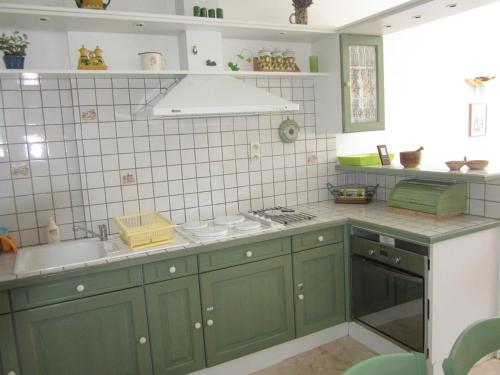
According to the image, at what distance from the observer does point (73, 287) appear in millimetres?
1956

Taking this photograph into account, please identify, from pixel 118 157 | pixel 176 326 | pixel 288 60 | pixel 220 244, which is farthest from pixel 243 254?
pixel 288 60

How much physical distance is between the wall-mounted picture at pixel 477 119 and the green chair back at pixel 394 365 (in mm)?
3438

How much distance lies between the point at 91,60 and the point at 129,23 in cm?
30

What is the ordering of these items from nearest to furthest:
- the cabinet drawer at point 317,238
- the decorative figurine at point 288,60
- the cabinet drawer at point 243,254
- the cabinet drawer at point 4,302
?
the cabinet drawer at point 4,302 < the cabinet drawer at point 243,254 < the cabinet drawer at point 317,238 < the decorative figurine at point 288,60

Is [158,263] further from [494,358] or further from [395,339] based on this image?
[494,358]

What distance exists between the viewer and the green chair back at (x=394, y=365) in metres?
1.13

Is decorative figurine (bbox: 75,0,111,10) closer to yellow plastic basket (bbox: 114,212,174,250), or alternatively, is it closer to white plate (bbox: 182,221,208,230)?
yellow plastic basket (bbox: 114,212,174,250)

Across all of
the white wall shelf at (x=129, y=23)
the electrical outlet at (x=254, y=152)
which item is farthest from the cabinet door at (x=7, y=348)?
the electrical outlet at (x=254, y=152)

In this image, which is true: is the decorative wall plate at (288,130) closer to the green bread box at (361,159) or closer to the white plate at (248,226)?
the green bread box at (361,159)

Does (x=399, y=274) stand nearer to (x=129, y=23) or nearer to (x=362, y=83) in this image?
(x=362, y=83)

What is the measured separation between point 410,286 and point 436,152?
2010mm

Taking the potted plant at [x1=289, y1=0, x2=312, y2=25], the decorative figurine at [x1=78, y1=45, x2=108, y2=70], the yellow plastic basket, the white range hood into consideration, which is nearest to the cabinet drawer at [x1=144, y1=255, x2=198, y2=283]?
the yellow plastic basket

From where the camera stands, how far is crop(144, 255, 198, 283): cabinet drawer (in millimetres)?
2109

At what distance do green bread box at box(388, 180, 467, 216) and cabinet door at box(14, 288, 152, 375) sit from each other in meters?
1.76
